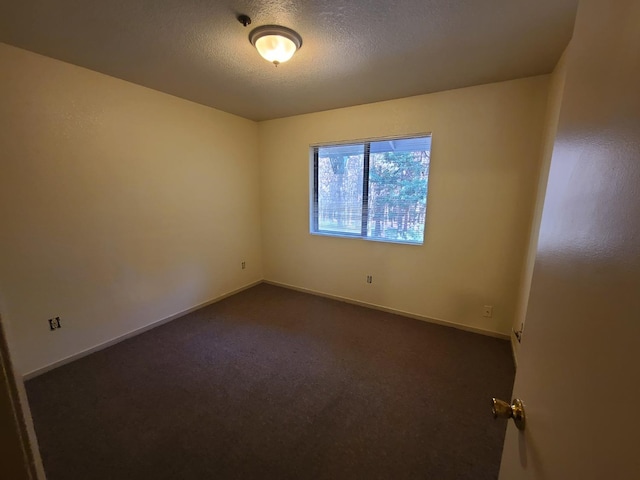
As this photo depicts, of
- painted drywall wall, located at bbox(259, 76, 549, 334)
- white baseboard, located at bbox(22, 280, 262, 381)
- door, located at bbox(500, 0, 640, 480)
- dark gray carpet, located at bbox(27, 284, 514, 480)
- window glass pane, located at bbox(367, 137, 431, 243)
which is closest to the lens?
door, located at bbox(500, 0, 640, 480)

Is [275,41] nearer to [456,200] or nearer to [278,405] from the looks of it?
[456,200]

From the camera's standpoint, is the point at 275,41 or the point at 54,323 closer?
the point at 275,41

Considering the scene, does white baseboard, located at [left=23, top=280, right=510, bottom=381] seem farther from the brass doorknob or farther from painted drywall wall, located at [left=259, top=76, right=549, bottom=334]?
the brass doorknob

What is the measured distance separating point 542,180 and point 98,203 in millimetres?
3773

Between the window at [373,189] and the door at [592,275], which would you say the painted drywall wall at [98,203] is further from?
the door at [592,275]

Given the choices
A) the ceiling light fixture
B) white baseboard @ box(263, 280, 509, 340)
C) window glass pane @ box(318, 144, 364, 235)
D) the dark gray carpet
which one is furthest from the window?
the ceiling light fixture

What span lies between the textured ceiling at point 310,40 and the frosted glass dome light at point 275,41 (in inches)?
1.9

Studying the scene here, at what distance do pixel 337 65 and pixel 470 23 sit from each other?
3.07 ft

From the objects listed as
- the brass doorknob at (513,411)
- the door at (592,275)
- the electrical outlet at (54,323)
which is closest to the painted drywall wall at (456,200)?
the door at (592,275)

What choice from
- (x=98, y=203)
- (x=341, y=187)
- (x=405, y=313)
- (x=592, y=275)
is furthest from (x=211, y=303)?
(x=592, y=275)

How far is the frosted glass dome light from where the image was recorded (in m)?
1.64

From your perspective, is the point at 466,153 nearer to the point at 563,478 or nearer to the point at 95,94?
the point at 563,478

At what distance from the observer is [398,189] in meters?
3.03

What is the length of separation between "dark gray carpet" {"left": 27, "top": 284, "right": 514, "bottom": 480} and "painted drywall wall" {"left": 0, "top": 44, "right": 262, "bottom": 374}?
0.44 meters
